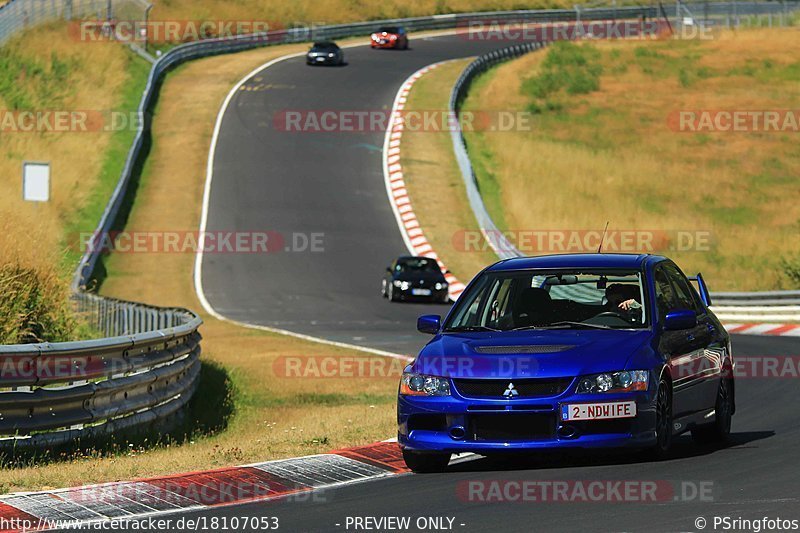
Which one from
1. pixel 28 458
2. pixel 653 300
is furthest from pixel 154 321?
pixel 653 300

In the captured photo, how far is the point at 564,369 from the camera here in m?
9.48

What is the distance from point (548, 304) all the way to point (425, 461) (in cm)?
154

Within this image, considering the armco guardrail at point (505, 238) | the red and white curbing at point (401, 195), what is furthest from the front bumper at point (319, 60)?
the armco guardrail at point (505, 238)

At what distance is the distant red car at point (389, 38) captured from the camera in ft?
227

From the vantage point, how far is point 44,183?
3155 centimetres

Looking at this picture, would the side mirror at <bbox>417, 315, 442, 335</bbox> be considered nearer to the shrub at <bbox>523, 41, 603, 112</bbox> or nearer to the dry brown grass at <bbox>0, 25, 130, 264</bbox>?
the dry brown grass at <bbox>0, 25, 130, 264</bbox>

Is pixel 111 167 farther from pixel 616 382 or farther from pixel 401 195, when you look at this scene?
pixel 616 382

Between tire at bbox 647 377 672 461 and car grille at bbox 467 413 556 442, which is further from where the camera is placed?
tire at bbox 647 377 672 461

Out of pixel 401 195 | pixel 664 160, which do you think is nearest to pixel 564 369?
pixel 401 195

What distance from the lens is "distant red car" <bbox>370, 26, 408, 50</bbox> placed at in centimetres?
6906

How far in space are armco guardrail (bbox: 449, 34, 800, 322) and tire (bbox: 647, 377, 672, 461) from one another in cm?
2009

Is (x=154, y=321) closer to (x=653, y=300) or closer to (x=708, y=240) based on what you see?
(x=653, y=300)

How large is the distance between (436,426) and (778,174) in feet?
138

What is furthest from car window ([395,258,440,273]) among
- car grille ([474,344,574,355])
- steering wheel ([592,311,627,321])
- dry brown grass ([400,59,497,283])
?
car grille ([474,344,574,355])
